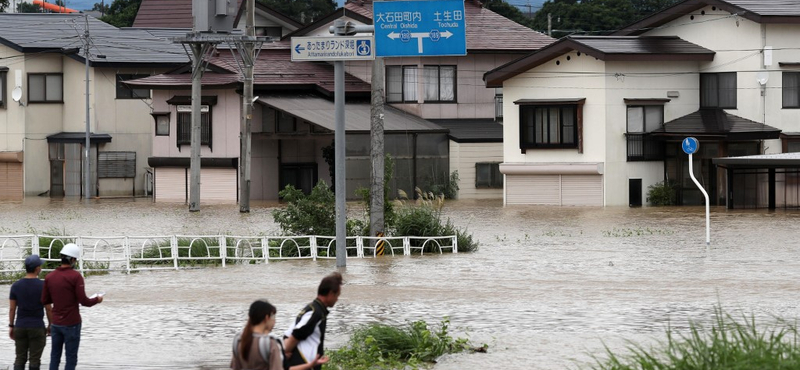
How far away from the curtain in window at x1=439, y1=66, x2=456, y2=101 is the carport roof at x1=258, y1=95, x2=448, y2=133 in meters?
1.90

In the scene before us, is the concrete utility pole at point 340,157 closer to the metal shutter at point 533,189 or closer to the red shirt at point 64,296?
the red shirt at point 64,296

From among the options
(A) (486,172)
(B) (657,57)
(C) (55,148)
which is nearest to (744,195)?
(B) (657,57)

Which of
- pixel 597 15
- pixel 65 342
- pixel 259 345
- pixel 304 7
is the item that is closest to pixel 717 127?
pixel 65 342

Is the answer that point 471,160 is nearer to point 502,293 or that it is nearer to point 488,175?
point 488,175

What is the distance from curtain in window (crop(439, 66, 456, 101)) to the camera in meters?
50.8

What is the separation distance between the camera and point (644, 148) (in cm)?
4309

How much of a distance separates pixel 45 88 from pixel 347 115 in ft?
47.1

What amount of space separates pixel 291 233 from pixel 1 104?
3136cm

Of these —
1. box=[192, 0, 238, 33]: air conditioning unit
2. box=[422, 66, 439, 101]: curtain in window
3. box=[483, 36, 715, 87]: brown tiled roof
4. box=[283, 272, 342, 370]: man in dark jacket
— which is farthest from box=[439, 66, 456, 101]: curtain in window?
box=[283, 272, 342, 370]: man in dark jacket

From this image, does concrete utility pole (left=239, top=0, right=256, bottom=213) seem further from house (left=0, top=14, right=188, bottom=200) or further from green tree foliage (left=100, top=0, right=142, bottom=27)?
green tree foliage (left=100, top=0, right=142, bottom=27)

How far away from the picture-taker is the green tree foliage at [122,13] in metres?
80.2

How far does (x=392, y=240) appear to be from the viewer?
79.9 ft

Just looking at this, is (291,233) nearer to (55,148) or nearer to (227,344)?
(227,344)

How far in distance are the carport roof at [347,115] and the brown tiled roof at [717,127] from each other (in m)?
9.53
